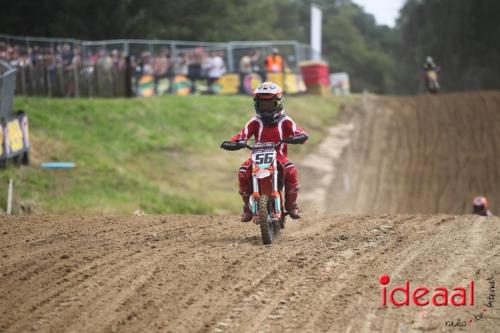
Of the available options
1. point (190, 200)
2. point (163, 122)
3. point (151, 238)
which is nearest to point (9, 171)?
point (190, 200)

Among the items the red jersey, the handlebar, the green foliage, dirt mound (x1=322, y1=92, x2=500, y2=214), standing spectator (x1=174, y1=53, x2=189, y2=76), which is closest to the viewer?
the handlebar

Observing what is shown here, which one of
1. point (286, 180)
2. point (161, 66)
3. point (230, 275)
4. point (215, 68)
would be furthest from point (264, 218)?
point (215, 68)

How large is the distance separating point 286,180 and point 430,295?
3.51m

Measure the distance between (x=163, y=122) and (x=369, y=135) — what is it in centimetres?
847

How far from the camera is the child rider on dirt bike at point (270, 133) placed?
31.7 ft

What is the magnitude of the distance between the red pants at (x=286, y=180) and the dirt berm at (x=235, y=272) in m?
0.53

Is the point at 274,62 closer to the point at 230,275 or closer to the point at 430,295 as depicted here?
the point at 230,275

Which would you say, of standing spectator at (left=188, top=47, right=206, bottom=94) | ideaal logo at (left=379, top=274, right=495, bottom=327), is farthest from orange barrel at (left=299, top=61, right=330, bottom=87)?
ideaal logo at (left=379, top=274, right=495, bottom=327)

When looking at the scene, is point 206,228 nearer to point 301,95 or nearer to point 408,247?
point 408,247

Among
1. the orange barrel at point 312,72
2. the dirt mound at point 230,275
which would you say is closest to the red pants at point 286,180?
the dirt mound at point 230,275

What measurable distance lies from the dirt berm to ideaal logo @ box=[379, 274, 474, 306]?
65mm

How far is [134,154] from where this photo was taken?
22.7 metres

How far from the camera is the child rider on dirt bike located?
966 cm

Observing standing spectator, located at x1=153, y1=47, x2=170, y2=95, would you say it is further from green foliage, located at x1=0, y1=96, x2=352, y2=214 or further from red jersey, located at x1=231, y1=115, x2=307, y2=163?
red jersey, located at x1=231, y1=115, x2=307, y2=163
